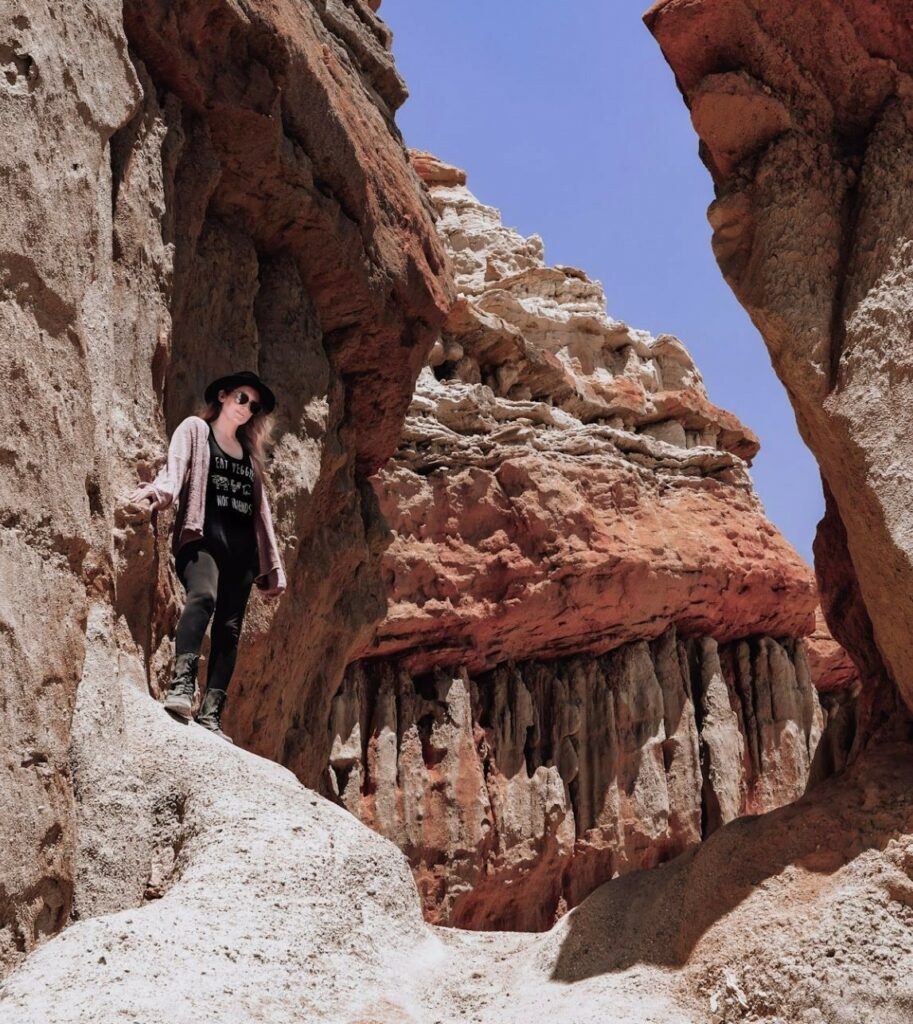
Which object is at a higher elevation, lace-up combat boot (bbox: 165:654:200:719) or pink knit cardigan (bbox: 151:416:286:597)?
pink knit cardigan (bbox: 151:416:286:597)

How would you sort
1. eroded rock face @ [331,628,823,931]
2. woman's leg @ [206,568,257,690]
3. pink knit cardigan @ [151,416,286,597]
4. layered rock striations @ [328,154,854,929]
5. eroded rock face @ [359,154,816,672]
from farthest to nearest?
eroded rock face @ [359,154,816,672] < layered rock striations @ [328,154,854,929] < eroded rock face @ [331,628,823,931] < woman's leg @ [206,568,257,690] < pink knit cardigan @ [151,416,286,597]

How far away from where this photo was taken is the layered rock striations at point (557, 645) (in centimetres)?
1352

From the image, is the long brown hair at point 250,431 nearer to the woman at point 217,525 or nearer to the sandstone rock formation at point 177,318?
the woman at point 217,525

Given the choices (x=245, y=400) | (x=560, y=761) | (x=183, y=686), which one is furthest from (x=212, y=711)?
(x=560, y=761)

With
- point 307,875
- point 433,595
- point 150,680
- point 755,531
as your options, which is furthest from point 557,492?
point 307,875

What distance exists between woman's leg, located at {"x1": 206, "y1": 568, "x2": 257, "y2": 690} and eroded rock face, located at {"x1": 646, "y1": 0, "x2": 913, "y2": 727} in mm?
2745

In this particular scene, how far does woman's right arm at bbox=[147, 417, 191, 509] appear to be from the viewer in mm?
5617

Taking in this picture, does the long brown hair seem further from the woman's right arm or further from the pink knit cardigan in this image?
the woman's right arm

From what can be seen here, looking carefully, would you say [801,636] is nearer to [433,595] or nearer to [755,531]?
[755,531]

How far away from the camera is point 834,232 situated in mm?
6418

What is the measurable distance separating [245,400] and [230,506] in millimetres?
546

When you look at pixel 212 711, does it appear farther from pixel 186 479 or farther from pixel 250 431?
pixel 250 431

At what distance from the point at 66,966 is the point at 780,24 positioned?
5.39m

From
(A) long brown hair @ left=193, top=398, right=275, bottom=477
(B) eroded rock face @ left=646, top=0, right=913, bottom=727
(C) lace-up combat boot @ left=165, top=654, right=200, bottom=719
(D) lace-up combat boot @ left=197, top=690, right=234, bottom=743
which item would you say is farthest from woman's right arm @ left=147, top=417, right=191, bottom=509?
(B) eroded rock face @ left=646, top=0, right=913, bottom=727
